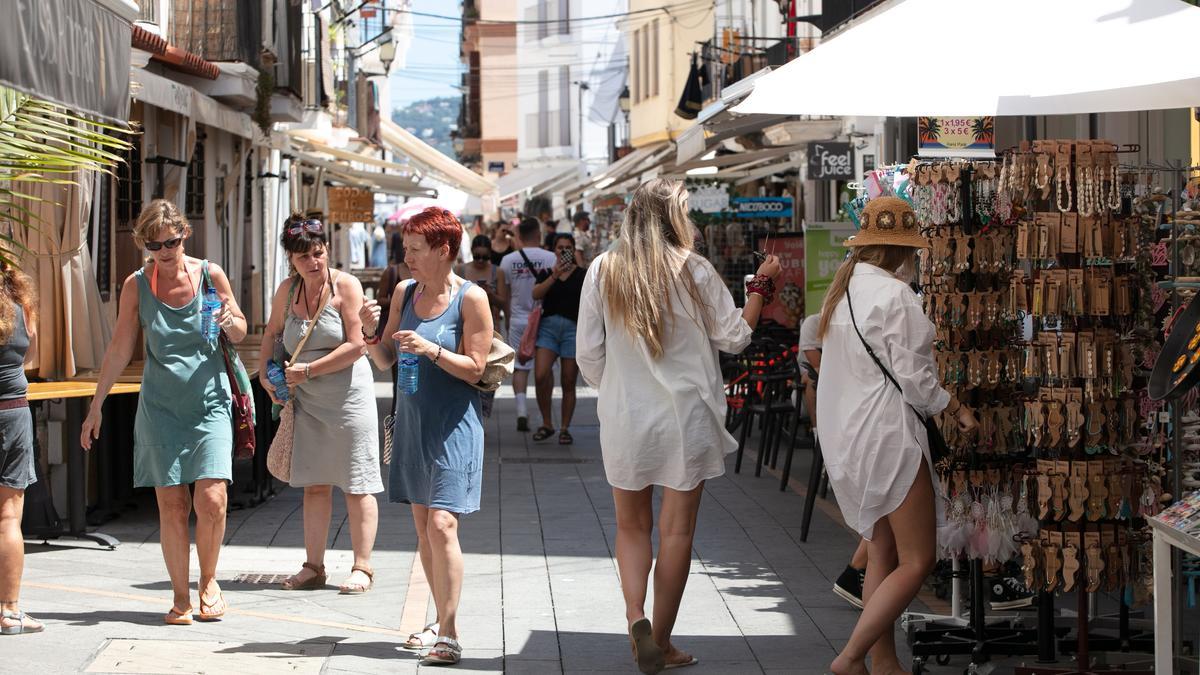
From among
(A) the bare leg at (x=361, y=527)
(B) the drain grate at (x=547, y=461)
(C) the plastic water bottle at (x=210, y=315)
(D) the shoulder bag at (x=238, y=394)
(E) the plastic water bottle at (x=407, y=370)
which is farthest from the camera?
(B) the drain grate at (x=547, y=461)

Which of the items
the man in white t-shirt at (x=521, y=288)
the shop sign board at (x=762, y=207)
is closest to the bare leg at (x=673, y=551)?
the man in white t-shirt at (x=521, y=288)

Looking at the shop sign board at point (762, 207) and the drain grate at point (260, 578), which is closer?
the drain grate at point (260, 578)

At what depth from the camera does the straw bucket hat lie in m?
5.96

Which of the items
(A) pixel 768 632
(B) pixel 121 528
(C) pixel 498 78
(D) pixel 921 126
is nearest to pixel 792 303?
(D) pixel 921 126

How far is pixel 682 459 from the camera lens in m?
6.17

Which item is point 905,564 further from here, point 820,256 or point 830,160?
point 830,160

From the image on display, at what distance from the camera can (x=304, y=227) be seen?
7.62 meters

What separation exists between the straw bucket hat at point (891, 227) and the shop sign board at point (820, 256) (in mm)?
6433

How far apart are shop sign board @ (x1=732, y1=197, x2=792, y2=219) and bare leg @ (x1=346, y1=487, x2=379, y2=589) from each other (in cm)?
1197

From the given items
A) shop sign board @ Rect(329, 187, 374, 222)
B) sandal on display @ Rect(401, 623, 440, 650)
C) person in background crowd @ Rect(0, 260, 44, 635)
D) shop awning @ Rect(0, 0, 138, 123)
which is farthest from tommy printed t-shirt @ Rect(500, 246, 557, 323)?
shop sign board @ Rect(329, 187, 374, 222)

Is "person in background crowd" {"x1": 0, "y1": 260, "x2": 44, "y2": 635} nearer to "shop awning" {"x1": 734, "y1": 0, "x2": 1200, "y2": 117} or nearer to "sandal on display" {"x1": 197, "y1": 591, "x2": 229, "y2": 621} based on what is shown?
"sandal on display" {"x1": 197, "y1": 591, "x2": 229, "y2": 621}

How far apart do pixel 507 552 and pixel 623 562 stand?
2689mm

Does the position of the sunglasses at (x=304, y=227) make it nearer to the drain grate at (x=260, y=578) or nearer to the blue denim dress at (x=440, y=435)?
the blue denim dress at (x=440, y=435)

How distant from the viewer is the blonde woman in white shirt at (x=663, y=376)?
20.3ft
